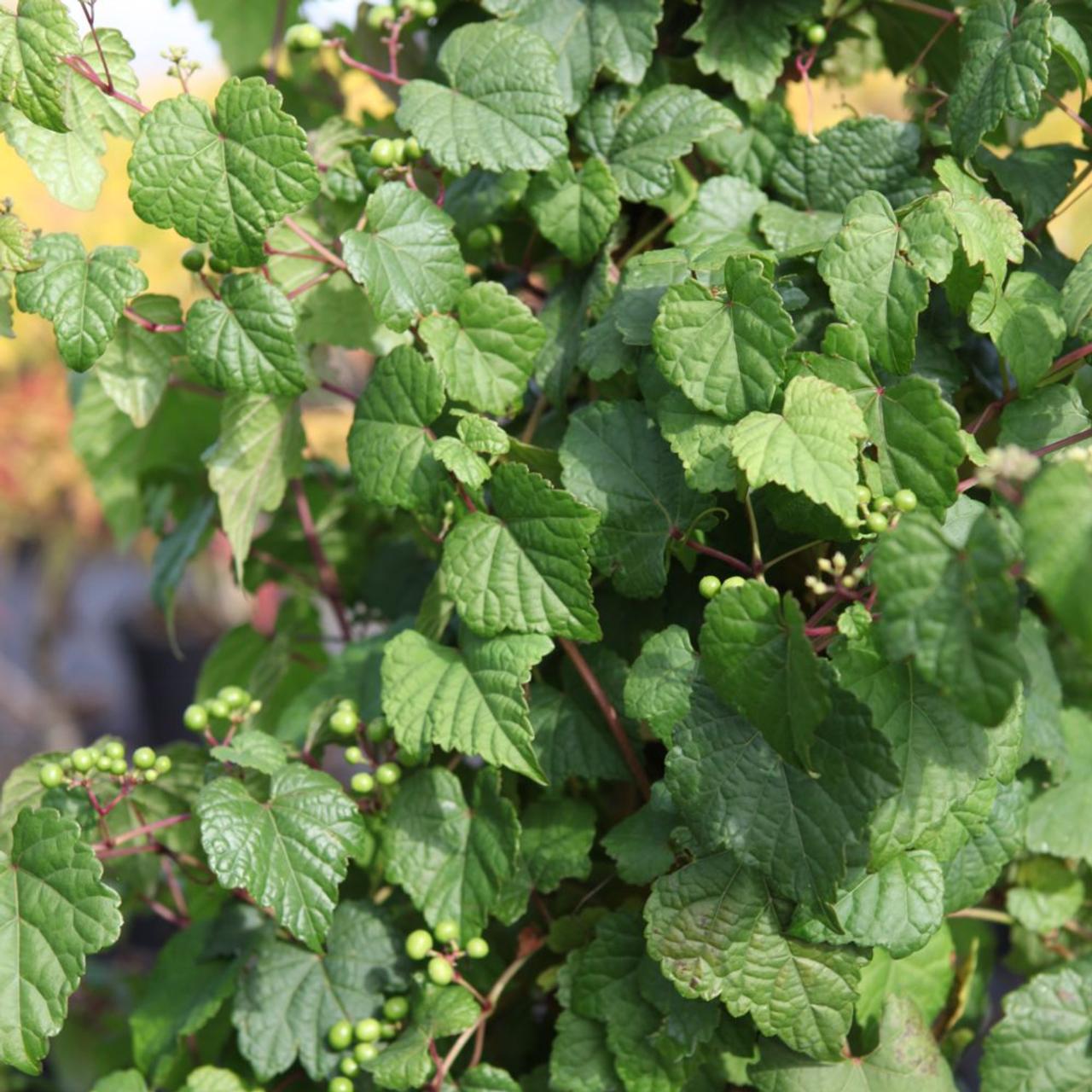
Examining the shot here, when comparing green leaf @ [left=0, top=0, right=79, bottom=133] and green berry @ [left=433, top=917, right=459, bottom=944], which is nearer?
green leaf @ [left=0, top=0, right=79, bottom=133]

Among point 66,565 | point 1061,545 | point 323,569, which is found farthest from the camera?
point 66,565

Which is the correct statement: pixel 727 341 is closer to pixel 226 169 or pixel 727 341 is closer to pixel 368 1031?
pixel 226 169

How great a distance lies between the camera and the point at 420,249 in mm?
1125

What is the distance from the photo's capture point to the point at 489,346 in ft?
3.77

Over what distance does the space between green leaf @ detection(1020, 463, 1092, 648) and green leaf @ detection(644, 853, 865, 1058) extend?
1.44 feet

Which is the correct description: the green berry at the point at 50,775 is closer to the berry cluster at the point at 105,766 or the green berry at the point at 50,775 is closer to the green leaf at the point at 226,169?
the berry cluster at the point at 105,766

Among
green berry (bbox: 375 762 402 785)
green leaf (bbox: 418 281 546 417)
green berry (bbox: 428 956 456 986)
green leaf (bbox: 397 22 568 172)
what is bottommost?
green berry (bbox: 428 956 456 986)

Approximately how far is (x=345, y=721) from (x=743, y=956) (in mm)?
458

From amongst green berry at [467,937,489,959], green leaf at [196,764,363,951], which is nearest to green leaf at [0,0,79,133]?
green leaf at [196,764,363,951]

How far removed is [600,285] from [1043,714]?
0.62 m

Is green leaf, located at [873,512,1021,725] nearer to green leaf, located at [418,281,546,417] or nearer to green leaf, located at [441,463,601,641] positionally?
green leaf, located at [441,463,601,641]

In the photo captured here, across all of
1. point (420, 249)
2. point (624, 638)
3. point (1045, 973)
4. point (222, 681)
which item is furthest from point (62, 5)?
point (1045, 973)

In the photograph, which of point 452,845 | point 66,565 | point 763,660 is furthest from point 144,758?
point 66,565

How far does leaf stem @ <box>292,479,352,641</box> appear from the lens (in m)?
1.66
